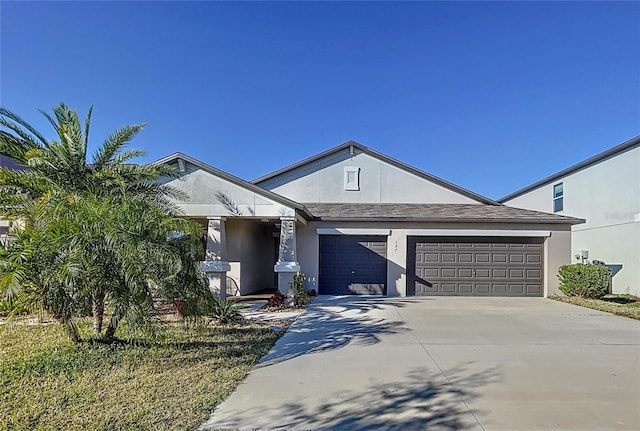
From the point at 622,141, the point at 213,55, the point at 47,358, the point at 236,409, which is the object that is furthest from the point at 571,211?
the point at 47,358

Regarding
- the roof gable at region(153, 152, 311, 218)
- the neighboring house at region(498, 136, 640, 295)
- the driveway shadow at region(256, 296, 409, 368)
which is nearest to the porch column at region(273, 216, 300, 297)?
the roof gable at region(153, 152, 311, 218)

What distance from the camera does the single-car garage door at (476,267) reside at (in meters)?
13.8

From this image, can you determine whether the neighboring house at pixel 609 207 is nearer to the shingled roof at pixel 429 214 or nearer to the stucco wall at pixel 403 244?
the stucco wall at pixel 403 244

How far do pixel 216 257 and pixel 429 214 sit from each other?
26.0 feet

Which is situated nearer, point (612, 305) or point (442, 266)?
point (612, 305)

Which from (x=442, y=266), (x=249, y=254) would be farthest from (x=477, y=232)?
(x=249, y=254)

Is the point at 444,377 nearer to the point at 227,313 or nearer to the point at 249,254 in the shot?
the point at 227,313

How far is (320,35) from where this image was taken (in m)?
12.5

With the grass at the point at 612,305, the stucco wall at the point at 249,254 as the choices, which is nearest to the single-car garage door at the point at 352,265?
the stucco wall at the point at 249,254

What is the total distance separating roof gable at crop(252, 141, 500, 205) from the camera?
55.2 ft

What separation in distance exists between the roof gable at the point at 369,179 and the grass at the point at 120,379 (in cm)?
1025

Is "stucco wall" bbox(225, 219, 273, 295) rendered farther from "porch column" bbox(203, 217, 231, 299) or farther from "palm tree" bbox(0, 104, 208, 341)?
"palm tree" bbox(0, 104, 208, 341)

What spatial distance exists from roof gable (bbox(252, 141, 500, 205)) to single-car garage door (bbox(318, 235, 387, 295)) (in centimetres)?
315

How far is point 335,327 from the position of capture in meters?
8.40
